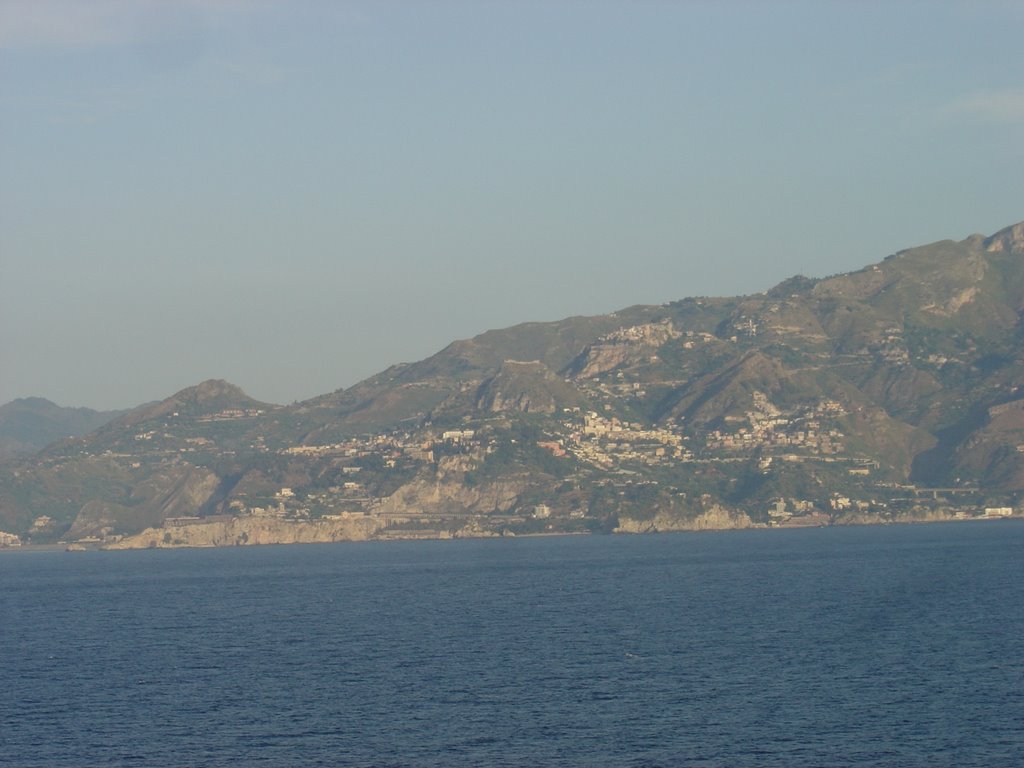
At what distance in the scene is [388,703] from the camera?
3971 inches

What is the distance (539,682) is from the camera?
10750 centimetres

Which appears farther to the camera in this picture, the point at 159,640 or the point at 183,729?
the point at 159,640

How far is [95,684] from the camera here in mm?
113062

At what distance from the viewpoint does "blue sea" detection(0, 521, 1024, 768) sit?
283 feet

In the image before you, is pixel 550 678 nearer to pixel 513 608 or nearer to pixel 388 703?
pixel 388 703

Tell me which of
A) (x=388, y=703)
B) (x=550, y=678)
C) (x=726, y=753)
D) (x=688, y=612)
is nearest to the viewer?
(x=726, y=753)

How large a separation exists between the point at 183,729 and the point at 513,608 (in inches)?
2782

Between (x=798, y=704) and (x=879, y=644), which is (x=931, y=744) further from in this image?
(x=879, y=644)

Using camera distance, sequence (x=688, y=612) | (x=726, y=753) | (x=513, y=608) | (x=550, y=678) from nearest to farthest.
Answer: (x=726, y=753)
(x=550, y=678)
(x=688, y=612)
(x=513, y=608)

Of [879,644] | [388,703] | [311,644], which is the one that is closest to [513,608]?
[311,644]

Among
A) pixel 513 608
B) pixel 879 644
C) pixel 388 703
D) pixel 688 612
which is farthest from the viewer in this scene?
pixel 513 608

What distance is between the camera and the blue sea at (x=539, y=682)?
86.1 m

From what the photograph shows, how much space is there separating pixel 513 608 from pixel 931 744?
80620 millimetres

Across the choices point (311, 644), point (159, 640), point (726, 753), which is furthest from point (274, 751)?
point (159, 640)
